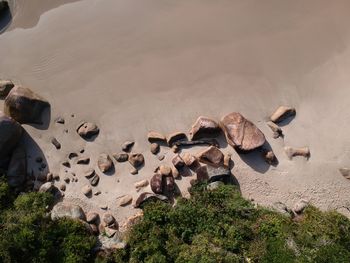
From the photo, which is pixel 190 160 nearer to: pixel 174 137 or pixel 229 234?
pixel 174 137

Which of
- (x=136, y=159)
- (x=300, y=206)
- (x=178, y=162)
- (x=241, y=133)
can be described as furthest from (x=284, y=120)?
(x=136, y=159)

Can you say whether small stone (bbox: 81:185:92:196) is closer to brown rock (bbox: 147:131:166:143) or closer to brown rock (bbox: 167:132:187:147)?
brown rock (bbox: 147:131:166:143)

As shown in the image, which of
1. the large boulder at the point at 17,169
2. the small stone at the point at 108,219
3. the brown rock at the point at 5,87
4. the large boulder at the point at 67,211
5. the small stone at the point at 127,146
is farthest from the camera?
the brown rock at the point at 5,87

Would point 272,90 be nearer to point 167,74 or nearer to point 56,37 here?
point 167,74

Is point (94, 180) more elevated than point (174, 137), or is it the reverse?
point (174, 137)

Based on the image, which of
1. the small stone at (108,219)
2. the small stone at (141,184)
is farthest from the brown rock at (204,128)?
the small stone at (108,219)

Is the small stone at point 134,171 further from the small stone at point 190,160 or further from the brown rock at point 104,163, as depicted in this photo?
the small stone at point 190,160
